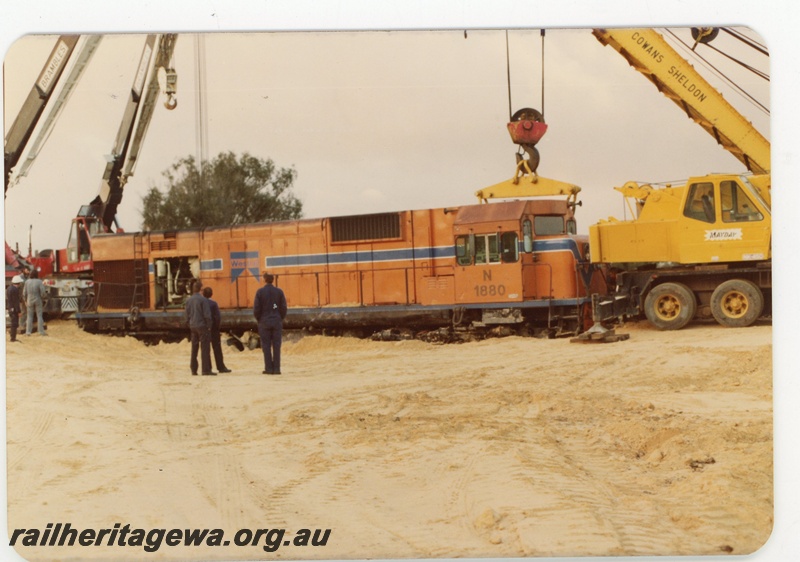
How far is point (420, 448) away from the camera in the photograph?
6117 millimetres

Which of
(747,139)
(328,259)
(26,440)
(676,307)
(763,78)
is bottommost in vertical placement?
(26,440)

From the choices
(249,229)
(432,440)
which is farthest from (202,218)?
(432,440)

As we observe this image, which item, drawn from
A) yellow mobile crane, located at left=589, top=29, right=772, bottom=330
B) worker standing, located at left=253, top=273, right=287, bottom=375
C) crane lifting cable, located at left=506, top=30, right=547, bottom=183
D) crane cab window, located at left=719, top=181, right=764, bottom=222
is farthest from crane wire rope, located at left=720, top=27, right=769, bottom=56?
worker standing, located at left=253, top=273, right=287, bottom=375

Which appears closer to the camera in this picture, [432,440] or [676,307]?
[432,440]

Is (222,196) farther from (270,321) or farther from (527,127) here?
(527,127)

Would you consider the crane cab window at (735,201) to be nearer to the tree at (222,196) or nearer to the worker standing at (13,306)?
the tree at (222,196)

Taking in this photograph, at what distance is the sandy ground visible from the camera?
5.86 m

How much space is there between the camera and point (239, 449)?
20.3ft

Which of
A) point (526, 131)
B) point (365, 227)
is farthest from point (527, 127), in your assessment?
point (365, 227)

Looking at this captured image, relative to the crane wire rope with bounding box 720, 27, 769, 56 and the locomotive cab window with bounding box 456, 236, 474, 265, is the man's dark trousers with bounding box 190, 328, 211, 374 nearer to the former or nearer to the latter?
the locomotive cab window with bounding box 456, 236, 474, 265

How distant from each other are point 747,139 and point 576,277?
1.61 metres

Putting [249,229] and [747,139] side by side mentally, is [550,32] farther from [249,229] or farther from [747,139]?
[249,229]

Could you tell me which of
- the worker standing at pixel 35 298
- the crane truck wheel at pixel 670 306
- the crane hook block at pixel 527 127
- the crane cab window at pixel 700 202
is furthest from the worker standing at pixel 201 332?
the crane cab window at pixel 700 202

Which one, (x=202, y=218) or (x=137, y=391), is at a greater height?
(x=202, y=218)
